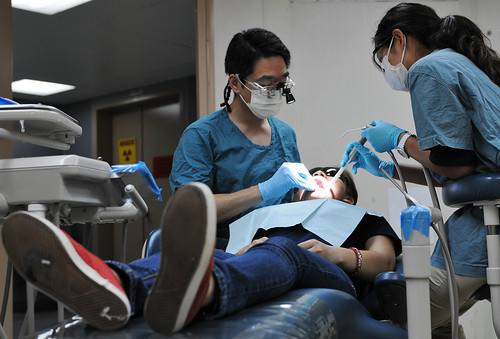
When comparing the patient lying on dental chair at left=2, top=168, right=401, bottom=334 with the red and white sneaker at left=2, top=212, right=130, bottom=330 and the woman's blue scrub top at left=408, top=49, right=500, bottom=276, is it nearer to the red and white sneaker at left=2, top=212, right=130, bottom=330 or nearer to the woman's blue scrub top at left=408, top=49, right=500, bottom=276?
the red and white sneaker at left=2, top=212, right=130, bottom=330

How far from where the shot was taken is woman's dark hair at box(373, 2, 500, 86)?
1521 mm

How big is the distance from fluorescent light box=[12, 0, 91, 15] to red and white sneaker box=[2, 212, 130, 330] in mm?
3325

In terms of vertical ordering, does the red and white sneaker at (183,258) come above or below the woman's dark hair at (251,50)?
below

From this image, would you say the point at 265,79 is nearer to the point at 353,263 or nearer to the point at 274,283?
the point at 353,263

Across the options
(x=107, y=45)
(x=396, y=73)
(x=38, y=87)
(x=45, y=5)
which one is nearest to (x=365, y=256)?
(x=396, y=73)

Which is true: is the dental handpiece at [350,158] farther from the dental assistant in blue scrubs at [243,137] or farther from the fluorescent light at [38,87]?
the fluorescent light at [38,87]

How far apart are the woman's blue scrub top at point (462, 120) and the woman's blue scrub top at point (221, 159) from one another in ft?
2.17

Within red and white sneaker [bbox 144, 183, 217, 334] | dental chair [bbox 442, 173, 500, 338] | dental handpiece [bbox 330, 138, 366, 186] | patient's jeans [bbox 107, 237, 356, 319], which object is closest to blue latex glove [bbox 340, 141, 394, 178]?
dental handpiece [bbox 330, 138, 366, 186]

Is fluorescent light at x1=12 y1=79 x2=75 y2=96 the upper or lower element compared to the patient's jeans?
upper

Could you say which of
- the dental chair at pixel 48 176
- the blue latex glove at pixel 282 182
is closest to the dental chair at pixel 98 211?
the dental chair at pixel 48 176

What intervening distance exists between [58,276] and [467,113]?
1.06m

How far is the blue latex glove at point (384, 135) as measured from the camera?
169cm

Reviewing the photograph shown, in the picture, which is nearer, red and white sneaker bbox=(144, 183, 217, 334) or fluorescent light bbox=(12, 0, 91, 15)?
red and white sneaker bbox=(144, 183, 217, 334)

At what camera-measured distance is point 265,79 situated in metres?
1.93
